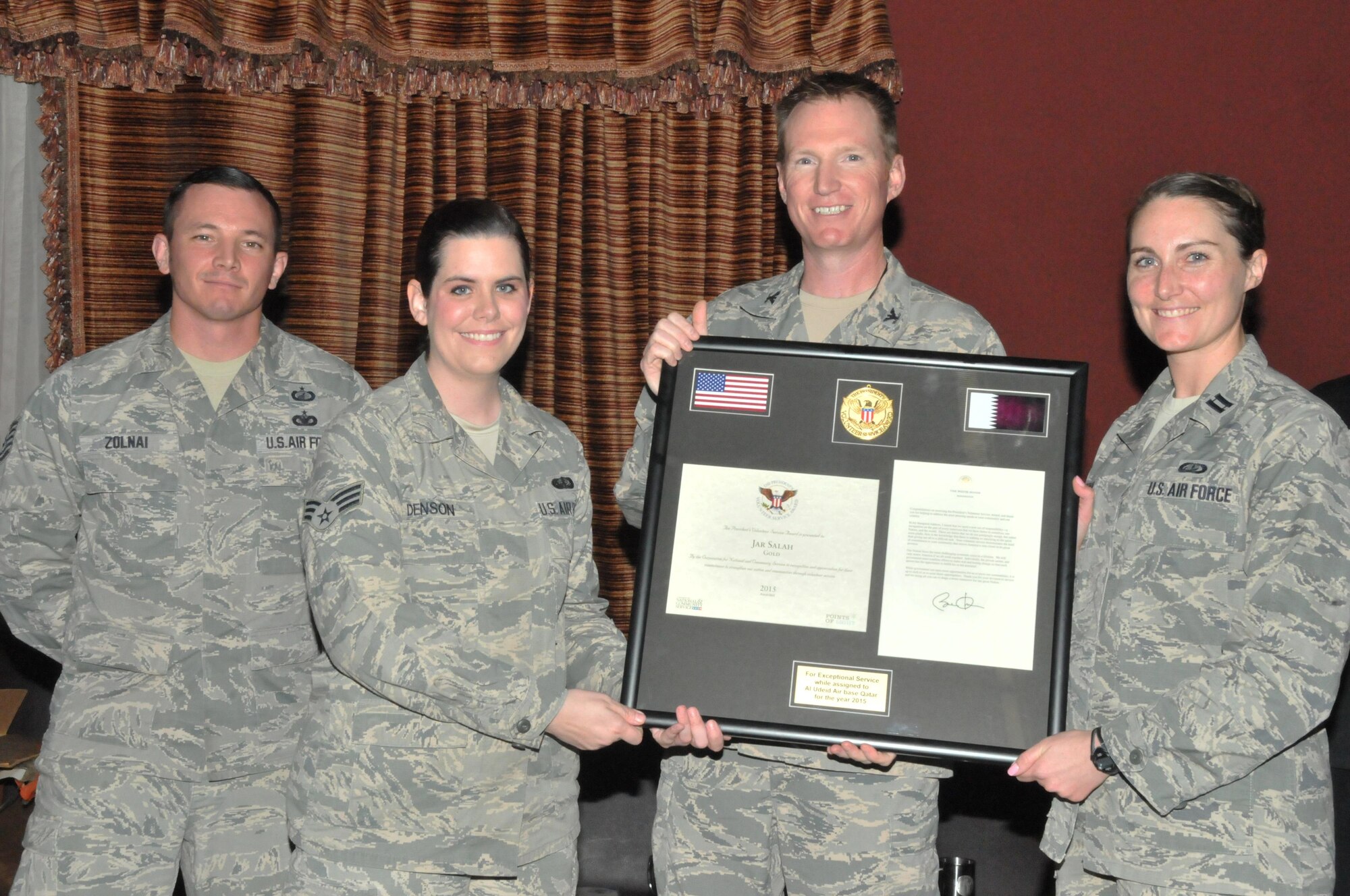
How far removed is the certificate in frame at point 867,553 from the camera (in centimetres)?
194

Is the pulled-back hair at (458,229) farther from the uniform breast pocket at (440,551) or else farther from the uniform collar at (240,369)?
the uniform collar at (240,369)

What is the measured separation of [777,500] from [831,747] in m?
0.44

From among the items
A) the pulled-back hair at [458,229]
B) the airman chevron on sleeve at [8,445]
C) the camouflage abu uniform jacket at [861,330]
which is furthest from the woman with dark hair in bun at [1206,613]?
the airman chevron on sleeve at [8,445]

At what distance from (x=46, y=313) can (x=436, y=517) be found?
2.28 m

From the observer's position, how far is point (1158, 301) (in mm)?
1980

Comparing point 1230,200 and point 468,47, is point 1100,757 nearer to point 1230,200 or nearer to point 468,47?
point 1230,200

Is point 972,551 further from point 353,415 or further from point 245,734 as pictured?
point 245,734

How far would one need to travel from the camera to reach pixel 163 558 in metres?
2.42

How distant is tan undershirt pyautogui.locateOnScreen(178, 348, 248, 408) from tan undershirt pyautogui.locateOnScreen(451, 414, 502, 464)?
732 mm

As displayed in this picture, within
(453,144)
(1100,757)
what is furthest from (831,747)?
(453,144)

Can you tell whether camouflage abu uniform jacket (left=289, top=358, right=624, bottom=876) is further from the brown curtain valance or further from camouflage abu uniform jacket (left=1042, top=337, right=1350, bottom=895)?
the brown curtain valance

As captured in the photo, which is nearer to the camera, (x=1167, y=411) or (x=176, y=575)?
(x=1167, y=411)

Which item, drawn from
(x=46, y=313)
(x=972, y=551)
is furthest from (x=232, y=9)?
(x=972, y=551)

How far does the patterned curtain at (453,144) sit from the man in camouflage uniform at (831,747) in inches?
41.8
